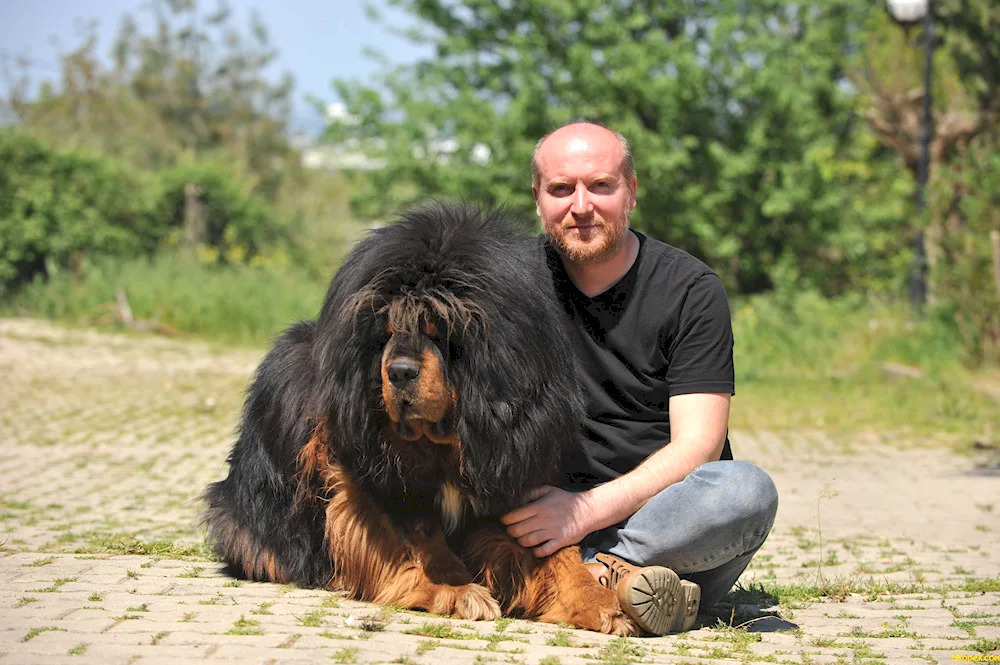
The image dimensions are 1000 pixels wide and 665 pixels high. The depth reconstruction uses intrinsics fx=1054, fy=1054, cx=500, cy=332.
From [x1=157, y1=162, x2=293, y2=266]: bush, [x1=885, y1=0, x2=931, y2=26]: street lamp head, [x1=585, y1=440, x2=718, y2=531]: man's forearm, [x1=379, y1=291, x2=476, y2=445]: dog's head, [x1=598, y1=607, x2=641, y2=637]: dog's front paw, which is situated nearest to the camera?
[x1=379, y1=291, x2=476, y2=445]: dog's head

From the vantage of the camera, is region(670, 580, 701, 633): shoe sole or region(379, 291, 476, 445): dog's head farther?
region(670, 580, 701, 633): shoe sole

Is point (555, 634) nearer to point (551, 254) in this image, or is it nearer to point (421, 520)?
point (421, 520)

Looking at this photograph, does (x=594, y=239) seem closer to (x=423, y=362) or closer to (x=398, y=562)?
(x=423, y=362)

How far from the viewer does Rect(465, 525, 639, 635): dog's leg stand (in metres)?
3.73

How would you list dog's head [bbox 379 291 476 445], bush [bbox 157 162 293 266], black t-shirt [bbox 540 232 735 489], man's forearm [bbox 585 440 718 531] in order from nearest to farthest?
dog's head [bbox 379 291 476 445]
man's forearm [bbox 585 440 718 531]
black t-shirt [bbox 540 232 735 489]
bush [bbox 157 162 293 266]

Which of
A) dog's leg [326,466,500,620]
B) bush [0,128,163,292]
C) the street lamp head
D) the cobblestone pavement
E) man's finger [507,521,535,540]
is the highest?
the street lamp head

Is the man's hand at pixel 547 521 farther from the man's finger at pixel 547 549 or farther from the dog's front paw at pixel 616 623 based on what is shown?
the dog's front paw at pixel 616 623

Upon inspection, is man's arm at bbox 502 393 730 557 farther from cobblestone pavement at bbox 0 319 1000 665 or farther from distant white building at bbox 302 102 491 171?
distant white building at bbox 302 102 491 171

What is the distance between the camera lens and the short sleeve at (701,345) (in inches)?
158

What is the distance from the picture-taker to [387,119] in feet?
62.1

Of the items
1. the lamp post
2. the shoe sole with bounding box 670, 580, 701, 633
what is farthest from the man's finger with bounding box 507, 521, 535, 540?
the lamp post

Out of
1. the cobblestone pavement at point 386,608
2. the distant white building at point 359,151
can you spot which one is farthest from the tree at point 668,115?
the cobblestone pavement at point 386,608

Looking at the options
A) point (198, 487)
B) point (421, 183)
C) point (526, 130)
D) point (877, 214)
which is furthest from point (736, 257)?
point (198, 487)

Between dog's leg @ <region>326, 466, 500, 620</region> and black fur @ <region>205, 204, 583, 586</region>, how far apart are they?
65 mm
